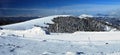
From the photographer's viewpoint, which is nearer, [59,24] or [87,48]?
[87,48]

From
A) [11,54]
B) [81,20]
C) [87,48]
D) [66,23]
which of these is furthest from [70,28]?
[11,54]

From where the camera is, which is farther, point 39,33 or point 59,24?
point 59,24

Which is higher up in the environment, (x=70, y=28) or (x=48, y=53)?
(x=48, y=53)

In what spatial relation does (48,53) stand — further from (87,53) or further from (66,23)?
(66,23)

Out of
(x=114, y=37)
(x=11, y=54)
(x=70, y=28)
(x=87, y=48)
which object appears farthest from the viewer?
(x=70, y=28)

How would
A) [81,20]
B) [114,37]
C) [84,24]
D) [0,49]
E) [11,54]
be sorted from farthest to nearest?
[81,20]
[84,24]
[114,37]
[0,49]
[11,54]

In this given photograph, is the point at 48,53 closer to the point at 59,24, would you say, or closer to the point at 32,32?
the point at 32,32

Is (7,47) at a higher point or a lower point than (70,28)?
higher

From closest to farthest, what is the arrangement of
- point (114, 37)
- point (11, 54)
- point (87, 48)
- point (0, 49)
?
point (11, 54) < point (0, 49) < point (87, 48) < point (114, 37)

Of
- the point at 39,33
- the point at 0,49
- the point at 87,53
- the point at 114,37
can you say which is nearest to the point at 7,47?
the point at 0,49
